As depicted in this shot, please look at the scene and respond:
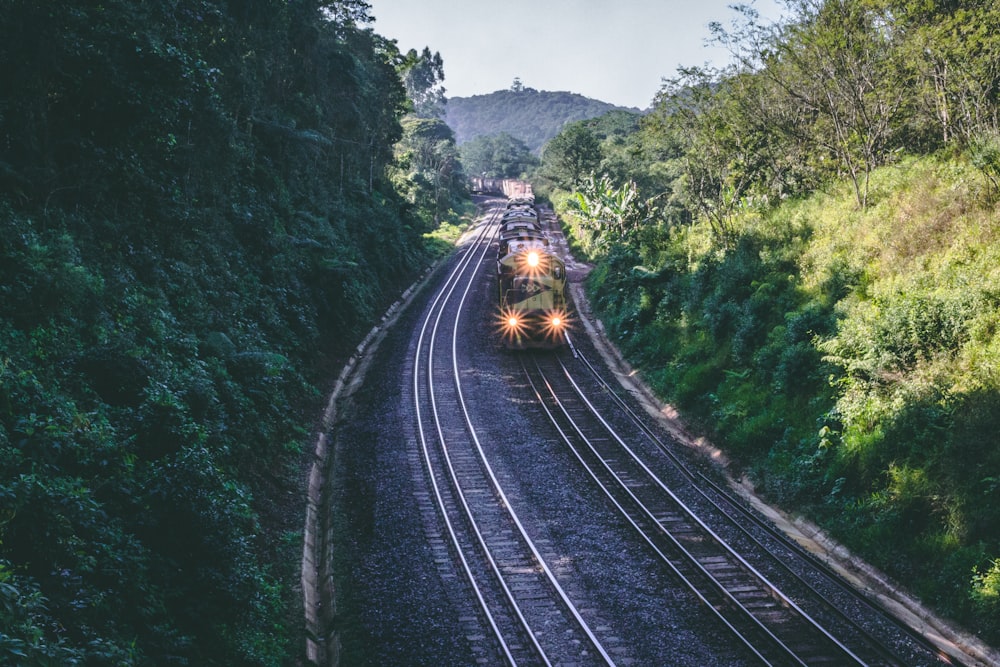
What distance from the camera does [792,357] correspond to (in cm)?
1596

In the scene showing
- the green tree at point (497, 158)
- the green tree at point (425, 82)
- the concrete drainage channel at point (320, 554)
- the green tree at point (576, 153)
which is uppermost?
the green tree at point (425, 82)

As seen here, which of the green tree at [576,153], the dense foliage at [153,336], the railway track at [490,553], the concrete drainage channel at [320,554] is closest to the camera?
the dense foliage at [153,336]

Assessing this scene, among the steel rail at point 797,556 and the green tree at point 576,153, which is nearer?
the steel rail at point 797,556

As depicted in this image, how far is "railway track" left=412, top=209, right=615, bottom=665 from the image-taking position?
9977mm

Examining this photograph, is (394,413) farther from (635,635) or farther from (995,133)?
(995,133)

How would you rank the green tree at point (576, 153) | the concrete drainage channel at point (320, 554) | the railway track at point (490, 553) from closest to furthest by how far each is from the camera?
the railway track at point (490, 553), the concrete drainage channel at point (320, 554), the green tree at point (576, 153)

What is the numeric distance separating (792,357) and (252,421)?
13120mm

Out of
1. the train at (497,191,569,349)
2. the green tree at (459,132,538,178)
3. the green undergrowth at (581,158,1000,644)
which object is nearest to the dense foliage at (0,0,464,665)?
the train at (497,191,569,349)

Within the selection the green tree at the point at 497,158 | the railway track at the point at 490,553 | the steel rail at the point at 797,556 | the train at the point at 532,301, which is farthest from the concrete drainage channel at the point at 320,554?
the green tree at the point at 497,158

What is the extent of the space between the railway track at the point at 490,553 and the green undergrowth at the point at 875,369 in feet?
18.9

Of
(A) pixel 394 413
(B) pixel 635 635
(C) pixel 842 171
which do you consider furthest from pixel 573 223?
(B) pixel 635 635

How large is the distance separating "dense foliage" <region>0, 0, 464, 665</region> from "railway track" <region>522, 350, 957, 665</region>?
275 inches

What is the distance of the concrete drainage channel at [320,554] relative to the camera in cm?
1034

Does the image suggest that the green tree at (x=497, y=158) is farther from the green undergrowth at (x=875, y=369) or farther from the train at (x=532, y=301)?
the green undergrowth at (x=875, y=369)
